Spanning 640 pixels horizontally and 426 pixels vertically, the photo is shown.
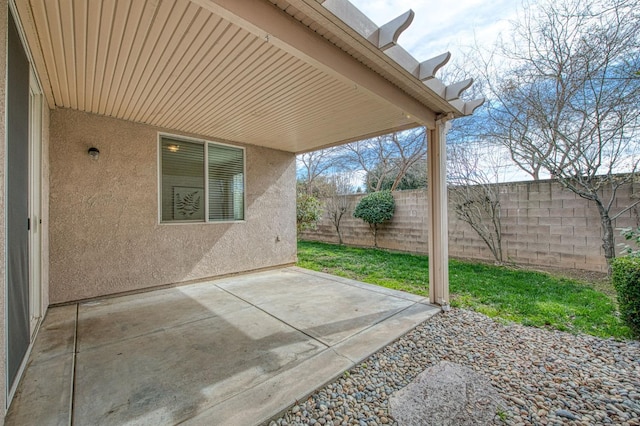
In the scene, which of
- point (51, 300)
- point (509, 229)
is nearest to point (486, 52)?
point (509, 229)

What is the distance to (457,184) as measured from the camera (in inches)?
275

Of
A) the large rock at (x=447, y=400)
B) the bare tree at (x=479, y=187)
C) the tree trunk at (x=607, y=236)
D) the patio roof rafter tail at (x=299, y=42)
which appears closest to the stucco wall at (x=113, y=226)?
the patio roof rafter tail at (x=299, y=42)

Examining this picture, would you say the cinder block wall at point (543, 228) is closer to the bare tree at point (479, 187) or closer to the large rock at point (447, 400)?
the bare tree at point (479, 187)

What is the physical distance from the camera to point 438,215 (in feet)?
12.9

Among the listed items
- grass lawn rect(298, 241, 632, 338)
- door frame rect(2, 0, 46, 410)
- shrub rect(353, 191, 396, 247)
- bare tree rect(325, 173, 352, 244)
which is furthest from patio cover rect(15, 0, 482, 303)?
bare tree rect(325, 173, 352, 244)

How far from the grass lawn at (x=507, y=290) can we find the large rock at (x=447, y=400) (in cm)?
172

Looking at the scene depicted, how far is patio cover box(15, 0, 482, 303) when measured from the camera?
2158mm

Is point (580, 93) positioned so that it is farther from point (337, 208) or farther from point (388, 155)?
point (388, 155)

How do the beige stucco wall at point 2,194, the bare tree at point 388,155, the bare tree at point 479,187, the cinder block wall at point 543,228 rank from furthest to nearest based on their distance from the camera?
the bare tree at point 388,155, the bare tree at point 479,187, the cinder block wall at point 543,228, the beige stucco wall at point 2,194

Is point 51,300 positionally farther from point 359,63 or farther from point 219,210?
point 359,63

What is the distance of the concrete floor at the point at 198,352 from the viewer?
6.26 feet

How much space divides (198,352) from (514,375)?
9.34ft

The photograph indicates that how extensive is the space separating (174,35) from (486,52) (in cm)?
637

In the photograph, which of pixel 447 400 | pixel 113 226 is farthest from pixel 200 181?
pixel 447 400
